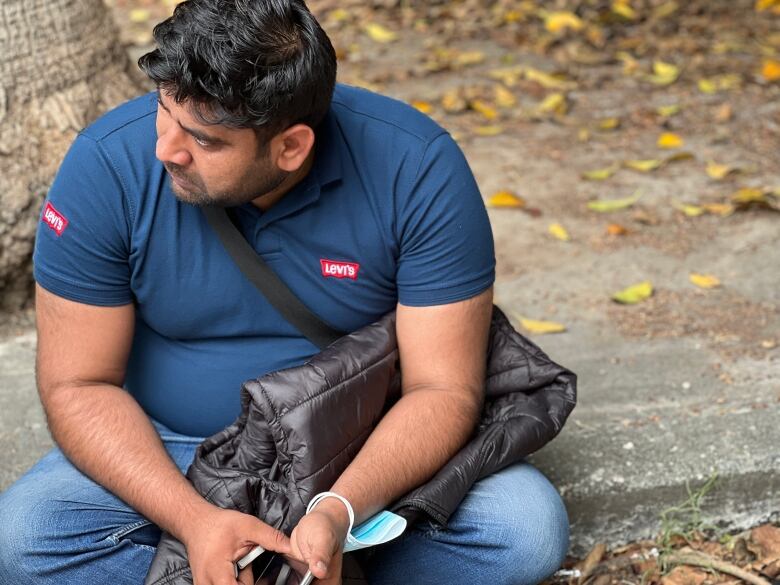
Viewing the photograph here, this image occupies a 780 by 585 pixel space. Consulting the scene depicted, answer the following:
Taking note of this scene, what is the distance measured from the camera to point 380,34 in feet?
21.0

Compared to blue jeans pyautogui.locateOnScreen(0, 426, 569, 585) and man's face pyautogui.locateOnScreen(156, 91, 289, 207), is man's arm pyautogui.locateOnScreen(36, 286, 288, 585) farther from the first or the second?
man's face pyautogui.locateOnScreen(156, 91, 289, 207)

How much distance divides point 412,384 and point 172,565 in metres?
0.63

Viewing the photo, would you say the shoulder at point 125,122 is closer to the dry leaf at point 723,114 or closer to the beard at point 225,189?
the beard at point 225,189

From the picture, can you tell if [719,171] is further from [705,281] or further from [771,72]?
[771,72]

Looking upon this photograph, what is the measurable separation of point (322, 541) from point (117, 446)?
1.87 feet

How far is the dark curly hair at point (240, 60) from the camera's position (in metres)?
2.22

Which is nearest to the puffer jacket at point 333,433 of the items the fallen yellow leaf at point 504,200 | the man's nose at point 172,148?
the man's nose at point 172,148

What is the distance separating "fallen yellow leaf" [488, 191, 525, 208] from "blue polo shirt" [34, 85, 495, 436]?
188 cm

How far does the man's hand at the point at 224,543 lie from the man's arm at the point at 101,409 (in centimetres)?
9

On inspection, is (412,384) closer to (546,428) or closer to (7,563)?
(546,428)

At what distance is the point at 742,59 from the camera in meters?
5.96

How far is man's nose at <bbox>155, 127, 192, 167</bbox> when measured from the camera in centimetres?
229

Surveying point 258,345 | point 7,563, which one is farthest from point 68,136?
point 7,563

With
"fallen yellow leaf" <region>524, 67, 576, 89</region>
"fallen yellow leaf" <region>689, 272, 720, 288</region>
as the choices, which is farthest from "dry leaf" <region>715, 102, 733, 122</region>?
"fallen yellow leaf" <region>689, 272, 720, 288</region>
